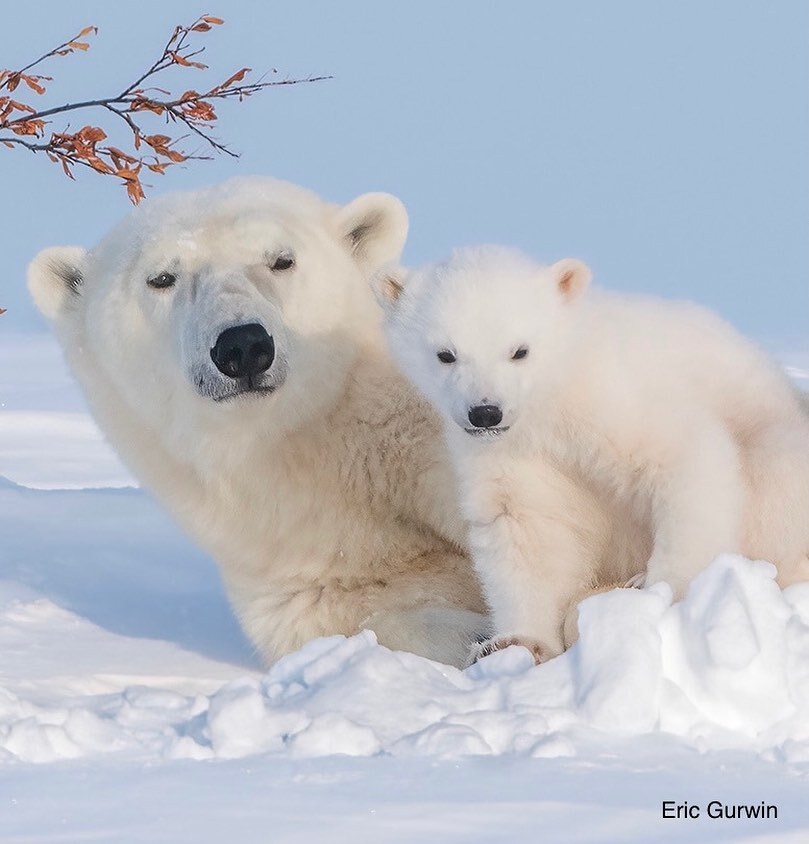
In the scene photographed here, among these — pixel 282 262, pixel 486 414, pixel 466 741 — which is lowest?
pixel 466 741

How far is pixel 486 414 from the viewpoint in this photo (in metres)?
3.64

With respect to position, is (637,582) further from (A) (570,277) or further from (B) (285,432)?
(B) (285,432)

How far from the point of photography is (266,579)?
4.73 metres

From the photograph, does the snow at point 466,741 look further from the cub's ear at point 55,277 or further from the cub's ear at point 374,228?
the cub's ear at point 374,228

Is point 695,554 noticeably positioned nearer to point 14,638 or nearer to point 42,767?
point 42,767

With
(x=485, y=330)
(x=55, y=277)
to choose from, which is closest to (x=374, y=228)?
(x=55, y=277)

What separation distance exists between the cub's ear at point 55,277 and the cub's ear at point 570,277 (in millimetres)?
1688

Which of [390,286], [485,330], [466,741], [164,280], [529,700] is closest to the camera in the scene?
[466,741]

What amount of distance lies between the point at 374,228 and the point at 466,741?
2.37 m

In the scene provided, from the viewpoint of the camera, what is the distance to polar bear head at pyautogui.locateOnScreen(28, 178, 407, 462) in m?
4.26

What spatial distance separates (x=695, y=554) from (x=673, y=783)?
3.12 ft

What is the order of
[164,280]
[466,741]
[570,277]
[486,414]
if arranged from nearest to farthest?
[466,741] → [486,414] → [570,277] → [164,280]

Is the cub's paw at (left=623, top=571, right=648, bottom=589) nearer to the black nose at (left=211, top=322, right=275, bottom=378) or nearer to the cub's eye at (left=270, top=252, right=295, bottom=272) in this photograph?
the black nose at (left=211, top=322, right=275, bottom=378)

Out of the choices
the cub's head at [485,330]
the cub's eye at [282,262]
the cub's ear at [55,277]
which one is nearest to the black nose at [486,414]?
the cub's head at [485,330]
